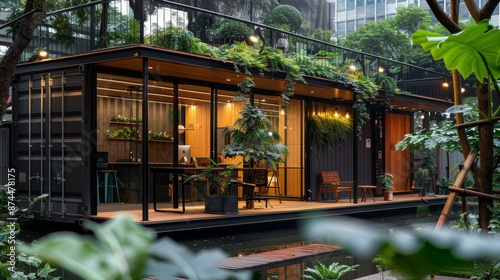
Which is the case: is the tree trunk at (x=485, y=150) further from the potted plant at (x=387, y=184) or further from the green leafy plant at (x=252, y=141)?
the potted plant at (x=387, y=184)

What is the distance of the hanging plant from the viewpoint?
16828mm

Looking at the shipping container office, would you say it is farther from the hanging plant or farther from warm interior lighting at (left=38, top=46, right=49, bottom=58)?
the hanging plant

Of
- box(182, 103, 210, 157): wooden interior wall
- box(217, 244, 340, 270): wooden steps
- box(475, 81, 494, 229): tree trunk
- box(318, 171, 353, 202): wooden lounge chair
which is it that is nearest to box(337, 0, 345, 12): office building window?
box(318, 171, 353, 202): wooden lounge chair

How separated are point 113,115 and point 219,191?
238 cm

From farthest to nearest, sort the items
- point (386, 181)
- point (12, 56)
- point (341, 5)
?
point (341, 5), point (386, 181), point (12, 56)

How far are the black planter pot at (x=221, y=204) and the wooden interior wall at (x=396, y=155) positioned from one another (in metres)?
8.58

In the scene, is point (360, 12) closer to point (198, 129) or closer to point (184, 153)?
point (198, 129)

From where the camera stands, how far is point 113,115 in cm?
1234

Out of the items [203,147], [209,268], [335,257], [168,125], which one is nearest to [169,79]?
[168,125]

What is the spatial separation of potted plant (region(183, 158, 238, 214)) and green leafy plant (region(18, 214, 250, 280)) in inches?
446

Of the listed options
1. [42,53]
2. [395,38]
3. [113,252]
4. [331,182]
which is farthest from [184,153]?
[395,38]

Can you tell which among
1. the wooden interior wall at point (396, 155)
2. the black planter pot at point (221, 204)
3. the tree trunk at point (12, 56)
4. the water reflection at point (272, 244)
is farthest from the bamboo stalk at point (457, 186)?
the wooden interior wall at point (396, 155)

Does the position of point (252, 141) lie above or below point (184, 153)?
above

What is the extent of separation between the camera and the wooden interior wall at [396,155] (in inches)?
784
